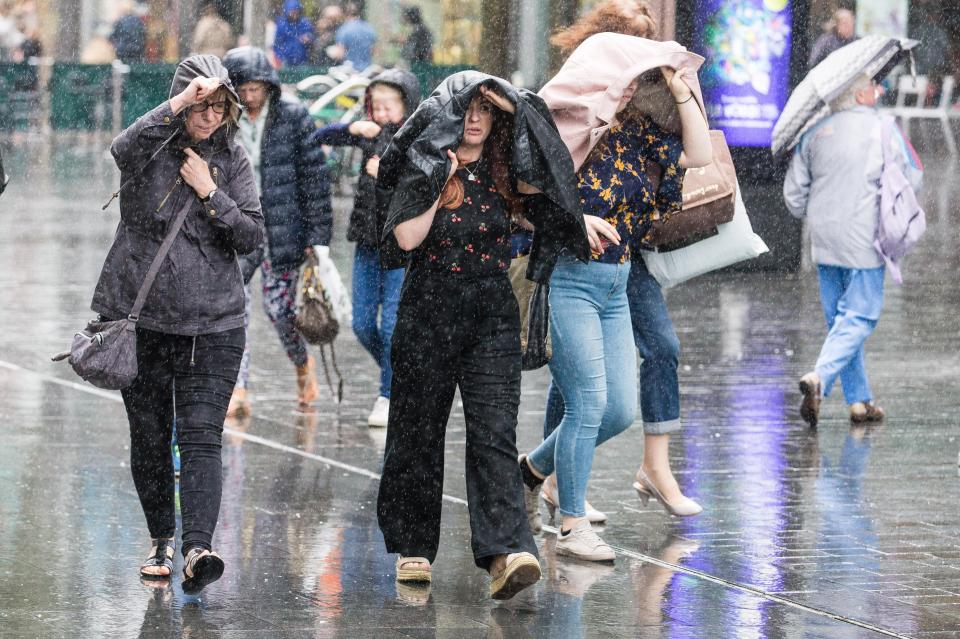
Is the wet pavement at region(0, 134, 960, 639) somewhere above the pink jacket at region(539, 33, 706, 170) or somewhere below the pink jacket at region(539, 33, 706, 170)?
below

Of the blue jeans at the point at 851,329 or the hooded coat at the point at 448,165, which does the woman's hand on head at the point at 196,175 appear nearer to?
the hooded coat at the point at 448,165

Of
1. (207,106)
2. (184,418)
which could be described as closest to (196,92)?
(207,106)

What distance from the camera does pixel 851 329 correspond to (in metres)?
9.71

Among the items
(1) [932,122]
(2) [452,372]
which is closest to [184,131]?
(2) [452,372]

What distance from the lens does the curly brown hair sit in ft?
22.8

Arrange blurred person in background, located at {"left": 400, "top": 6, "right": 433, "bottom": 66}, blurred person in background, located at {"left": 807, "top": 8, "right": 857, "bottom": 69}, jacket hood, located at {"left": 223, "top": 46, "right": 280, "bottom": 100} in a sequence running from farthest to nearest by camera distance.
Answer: blurred person in background, located at {"left": 400, "top": 6, "right": 433, "bottom": 66} → blurred person in background, located at {"left": 807, "top": 8, "right": 857, "bottom": 69} → jacket hood, located at {"left": 223, "top": 46, "right": 280, "bottom": 100}

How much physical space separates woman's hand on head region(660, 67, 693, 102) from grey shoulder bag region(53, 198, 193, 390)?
1.91 metres

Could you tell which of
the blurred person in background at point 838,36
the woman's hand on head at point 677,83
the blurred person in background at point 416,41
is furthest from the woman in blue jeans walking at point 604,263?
the blurred person in background at point 416,41

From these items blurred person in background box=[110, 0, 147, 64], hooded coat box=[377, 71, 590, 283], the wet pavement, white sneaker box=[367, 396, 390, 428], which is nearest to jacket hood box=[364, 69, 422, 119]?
white sneaker box=[367, 396, 390, 428]

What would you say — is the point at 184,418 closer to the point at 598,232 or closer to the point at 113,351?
the point at 113,351

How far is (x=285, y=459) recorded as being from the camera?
28.1 ft

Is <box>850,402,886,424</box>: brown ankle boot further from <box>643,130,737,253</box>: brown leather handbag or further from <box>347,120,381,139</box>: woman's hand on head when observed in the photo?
<box>347,120,381,139</box>: woman's hand on head

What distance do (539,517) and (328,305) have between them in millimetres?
2530

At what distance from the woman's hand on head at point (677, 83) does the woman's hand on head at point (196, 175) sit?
1675mm
